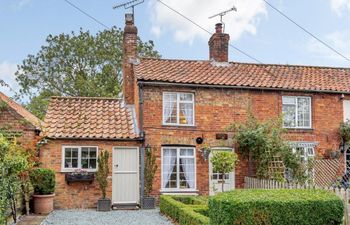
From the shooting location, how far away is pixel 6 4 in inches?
570

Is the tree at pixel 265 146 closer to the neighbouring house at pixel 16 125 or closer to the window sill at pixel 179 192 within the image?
the window sill at pixel 179 192

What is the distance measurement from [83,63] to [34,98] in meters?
4.72

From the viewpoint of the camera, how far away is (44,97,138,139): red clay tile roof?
19.8 metres

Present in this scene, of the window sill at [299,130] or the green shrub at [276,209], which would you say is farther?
the window sill at [299,130]

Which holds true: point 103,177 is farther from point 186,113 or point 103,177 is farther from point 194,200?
point 186,113

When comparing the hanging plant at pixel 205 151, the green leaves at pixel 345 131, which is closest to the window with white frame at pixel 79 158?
the hanging plant at pixel 205 151

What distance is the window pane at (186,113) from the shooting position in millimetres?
20703

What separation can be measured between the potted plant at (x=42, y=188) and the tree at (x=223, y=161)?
6376 mm

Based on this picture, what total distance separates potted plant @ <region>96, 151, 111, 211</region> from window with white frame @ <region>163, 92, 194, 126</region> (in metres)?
3.06

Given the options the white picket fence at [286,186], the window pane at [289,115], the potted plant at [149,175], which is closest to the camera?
the white picket fence at [286,186]

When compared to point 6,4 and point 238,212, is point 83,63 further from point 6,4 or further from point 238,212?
point 238,212

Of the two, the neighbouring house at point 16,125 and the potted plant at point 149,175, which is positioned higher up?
the neighbouring house at point 16,125

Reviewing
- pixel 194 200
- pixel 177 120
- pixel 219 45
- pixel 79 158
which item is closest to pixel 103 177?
pixel 79 158

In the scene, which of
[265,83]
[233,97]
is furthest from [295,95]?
[233,97]
